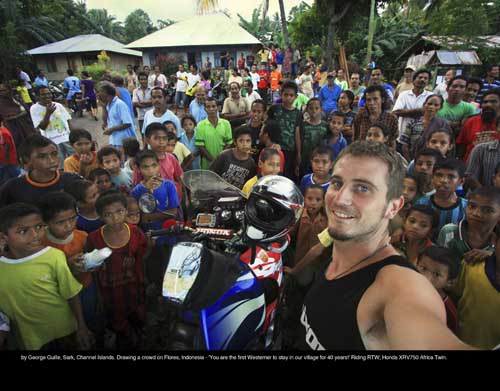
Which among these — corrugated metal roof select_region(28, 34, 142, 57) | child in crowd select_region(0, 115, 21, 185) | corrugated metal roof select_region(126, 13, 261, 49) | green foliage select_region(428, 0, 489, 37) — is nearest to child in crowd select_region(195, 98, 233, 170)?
child in crowd select_region(0, 115, 21, 185)

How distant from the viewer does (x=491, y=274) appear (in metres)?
1.80

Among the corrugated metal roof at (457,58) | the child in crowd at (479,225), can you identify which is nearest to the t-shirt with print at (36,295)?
the child in crowd at (479,225)

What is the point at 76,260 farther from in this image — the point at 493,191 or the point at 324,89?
the point at 324,89

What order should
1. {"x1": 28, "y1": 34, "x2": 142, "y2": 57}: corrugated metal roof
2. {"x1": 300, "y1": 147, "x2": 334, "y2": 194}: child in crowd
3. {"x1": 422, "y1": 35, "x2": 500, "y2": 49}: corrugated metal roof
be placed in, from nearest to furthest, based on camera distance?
{"x1": 300, "y1": 147, "x2": 334, "y2": 194}: child in crowd
{"x1": 422, "y1": 35, "x2": 500, "y2": 49}: corrugated metal roof
{"x1": 28, "y1": 34, "x2": 142, "y2": 57}: corrugated metal roof

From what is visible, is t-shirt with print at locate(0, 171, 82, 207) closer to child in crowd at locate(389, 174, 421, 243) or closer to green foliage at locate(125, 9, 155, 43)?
child in crowd at locate(389, 174, 421, 243)

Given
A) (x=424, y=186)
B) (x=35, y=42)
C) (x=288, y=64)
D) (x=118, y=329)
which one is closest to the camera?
(x=118, y=329)

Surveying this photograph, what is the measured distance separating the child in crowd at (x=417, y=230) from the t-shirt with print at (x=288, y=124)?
2307mm

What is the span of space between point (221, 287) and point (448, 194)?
2284 mm

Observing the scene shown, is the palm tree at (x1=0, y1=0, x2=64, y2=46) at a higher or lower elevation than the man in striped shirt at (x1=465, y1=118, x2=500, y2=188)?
higher

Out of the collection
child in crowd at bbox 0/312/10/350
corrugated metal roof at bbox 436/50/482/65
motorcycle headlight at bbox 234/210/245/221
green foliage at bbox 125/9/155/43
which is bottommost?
child in crowd at bbox 0/312/10/350

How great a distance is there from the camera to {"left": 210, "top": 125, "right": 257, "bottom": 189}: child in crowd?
3393 millimetres

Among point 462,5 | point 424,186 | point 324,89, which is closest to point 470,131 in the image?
point 424,186

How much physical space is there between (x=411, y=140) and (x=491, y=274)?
10.6ft

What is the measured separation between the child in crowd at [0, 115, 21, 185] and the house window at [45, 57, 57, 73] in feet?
95.5
